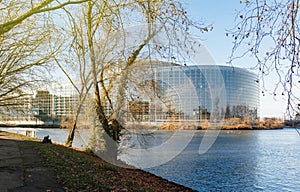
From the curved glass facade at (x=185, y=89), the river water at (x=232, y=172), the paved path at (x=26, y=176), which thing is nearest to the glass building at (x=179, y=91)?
the curved glass facade at (x=185, y=89)

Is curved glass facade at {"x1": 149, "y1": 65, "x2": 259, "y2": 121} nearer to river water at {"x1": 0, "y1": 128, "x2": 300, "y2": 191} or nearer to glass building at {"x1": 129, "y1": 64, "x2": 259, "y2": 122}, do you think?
glass building at {"x1": 129, "y1": 64, "x2": 259, "y2": 122}

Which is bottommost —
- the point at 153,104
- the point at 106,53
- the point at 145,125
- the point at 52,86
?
the point at 145,125

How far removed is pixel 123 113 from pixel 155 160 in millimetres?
4740

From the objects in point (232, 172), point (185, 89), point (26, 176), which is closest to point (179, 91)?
point (185, 89)

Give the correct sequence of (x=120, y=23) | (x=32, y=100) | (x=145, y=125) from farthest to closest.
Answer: (x=32, y=100) < (x=145, y=125) < (x=120, y=23)

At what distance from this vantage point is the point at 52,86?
15656mm

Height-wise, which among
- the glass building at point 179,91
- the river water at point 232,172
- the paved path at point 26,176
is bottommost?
the river water at point 232,172

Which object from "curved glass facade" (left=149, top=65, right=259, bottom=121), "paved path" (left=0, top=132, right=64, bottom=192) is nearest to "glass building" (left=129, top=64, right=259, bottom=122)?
"curved glass facade" (left=149, top=65, right=259, bottom=121)

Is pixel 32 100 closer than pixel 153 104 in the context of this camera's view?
No

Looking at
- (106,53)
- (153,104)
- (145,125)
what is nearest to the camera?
(153,104)

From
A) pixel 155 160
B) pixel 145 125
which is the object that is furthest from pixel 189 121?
pixel 145 125

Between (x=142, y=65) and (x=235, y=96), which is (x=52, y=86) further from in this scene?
(x=235, y=96)

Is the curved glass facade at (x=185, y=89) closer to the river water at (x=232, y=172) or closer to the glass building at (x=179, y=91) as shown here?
the glass building at (x=179, y=91)

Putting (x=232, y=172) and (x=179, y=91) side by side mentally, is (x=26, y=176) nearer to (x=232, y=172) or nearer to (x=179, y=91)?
(x=179, y=91)
